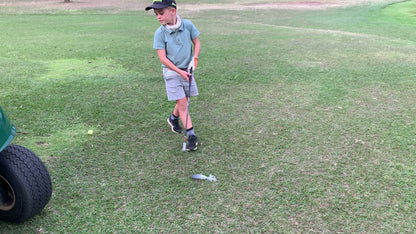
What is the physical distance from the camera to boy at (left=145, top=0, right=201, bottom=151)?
354cm

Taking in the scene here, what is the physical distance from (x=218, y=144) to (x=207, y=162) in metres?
0.40

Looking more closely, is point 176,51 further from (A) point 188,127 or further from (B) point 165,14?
(A) point 188,127

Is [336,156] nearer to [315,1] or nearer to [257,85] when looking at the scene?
[257,85]

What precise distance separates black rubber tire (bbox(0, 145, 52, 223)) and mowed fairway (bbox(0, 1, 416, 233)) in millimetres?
130

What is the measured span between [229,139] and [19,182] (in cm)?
215

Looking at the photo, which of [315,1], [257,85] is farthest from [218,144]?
[315,1]

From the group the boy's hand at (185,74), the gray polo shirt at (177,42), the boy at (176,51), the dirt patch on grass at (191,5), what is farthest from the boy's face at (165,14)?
the dirt patch on grass at (191,5)

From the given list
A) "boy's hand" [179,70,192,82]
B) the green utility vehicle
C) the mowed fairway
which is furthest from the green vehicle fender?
"boy's hand" [179,70,192,82]

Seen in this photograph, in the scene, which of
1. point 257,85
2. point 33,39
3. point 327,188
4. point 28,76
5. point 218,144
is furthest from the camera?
point 33,39

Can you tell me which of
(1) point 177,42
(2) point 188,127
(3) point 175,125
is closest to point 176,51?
(1) point 177,42

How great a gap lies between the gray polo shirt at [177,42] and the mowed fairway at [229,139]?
0.86m

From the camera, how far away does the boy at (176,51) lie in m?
3.54

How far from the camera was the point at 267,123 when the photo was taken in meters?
4.38

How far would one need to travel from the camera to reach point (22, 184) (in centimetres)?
243
